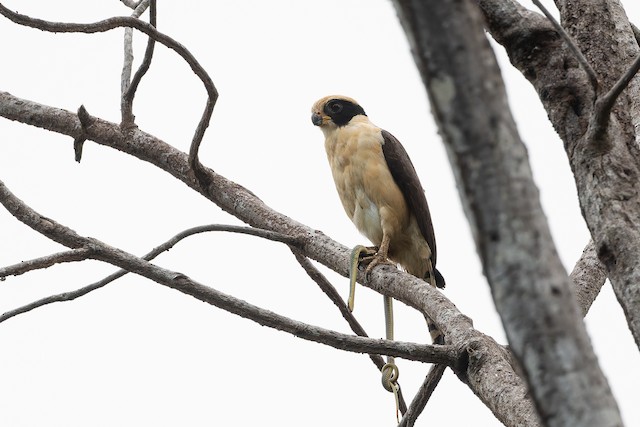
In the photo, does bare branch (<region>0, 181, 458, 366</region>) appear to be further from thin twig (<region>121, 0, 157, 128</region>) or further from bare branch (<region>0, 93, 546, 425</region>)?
thin twig (<region>121, 0, 157, 128</region>)

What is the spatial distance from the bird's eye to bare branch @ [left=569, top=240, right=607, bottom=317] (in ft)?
7.76

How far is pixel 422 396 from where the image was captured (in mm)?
3273

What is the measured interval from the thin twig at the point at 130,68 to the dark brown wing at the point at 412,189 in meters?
1.83

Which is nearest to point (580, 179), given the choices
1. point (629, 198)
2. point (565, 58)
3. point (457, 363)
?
point (629, 198)

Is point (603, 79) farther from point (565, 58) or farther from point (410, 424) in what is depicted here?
point (410, 424)

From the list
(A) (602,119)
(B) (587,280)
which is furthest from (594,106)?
(B) (587,280)

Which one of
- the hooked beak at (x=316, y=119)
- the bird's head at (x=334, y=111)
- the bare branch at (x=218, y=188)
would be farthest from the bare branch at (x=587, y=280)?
the hooked beak at (x=316, y=119)

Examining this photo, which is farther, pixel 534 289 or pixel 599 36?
pixel 599 36

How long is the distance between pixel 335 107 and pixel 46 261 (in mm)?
3233

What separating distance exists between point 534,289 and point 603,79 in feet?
4.80

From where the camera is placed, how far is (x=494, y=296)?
1167 millimetres

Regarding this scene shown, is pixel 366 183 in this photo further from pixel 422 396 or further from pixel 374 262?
pixel 422 396

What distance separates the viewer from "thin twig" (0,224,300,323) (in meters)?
3.05

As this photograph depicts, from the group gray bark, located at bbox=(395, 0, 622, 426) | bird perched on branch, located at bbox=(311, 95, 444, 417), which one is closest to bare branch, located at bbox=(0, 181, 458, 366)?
gray bark, located at bbox=(395, 0, 622, 426)
